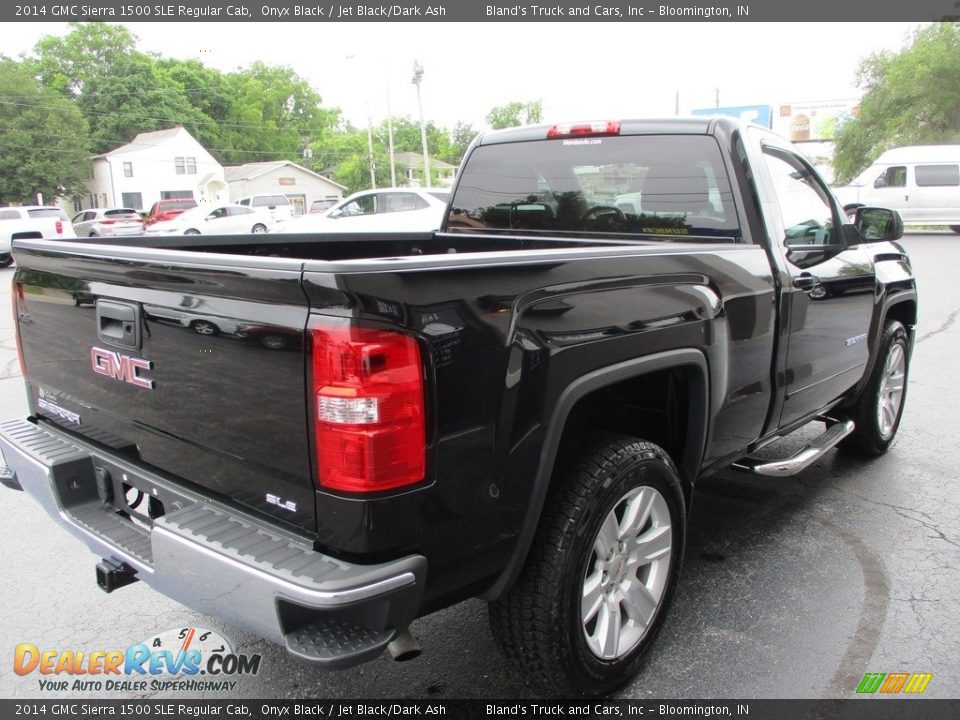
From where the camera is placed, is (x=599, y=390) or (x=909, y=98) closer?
(x=599, y=390)

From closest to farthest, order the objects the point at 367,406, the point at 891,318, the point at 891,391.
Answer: the point at 367,406 → the point at 891,318 → the point at 891,391

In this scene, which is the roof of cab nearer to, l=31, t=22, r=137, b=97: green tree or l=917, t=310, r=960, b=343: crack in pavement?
l=917, t=310, r=960, b=343: crack in pavement

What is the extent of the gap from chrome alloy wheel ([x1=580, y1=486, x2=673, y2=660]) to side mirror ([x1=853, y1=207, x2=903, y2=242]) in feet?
8.22

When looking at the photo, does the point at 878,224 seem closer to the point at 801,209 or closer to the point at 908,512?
the point at 801,209

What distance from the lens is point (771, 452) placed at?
191 inches

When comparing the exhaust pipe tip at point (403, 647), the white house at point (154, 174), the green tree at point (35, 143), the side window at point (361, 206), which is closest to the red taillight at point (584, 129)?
the exhaust pipe tip at point (403, 647)

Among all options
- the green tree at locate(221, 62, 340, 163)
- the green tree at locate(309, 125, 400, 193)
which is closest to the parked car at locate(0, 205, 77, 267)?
the green tree at locate(309, 125, 400, 193)

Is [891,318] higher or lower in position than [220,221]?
lower

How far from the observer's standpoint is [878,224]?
164 inches

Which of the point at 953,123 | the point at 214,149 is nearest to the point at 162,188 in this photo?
the point at 214,149

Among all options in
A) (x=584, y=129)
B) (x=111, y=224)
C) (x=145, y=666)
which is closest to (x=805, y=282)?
(x=584, y=129)

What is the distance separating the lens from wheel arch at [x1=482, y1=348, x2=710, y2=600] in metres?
2.11

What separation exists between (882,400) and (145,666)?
4364mm

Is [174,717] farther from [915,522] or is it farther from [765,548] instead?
[915,522]
